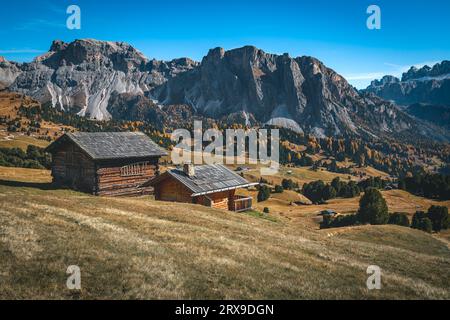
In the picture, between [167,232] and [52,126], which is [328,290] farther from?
[52,126]

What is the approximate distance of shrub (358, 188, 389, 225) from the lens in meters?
61.7

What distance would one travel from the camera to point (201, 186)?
132ft

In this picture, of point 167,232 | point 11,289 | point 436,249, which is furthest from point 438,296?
point 436,249

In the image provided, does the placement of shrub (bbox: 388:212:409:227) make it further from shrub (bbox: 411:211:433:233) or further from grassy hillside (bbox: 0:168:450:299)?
grassy hillside (bbox: 0:168:450:299)

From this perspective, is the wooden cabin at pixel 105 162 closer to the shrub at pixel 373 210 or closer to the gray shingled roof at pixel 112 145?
the gray shingled roof at pixel 112 145

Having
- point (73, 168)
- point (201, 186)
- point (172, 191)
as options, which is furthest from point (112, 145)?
point (201, 186)

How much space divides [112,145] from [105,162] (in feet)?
7.75

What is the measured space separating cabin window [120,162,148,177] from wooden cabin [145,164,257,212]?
20.9 feet

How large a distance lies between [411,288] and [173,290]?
389 inches

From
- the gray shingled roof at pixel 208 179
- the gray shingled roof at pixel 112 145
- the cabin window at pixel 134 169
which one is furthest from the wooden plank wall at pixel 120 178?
the gray shingled roof at pixel 208 179

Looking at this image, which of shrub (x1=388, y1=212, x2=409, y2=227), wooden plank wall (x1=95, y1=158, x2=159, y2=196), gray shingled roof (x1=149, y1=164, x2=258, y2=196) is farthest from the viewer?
shrub (x1=388, y1=212, x2=409, y2=227)

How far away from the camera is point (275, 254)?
19.2 m

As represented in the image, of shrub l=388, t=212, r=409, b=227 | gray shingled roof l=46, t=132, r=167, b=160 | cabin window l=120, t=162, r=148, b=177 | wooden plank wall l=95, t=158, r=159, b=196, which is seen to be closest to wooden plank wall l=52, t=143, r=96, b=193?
wooden plank wall l=95, t=158, r=159, b=196

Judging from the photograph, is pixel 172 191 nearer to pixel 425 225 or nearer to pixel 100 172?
pixel 100 172
